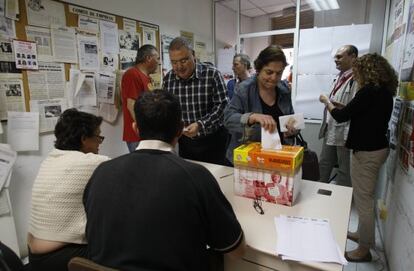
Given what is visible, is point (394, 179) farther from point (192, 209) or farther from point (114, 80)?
point (114, 80)

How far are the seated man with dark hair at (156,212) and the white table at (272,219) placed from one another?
119 mm

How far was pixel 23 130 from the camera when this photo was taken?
6.65 ft

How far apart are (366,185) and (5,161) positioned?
252cm

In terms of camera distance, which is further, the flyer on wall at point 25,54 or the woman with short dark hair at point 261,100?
the flyer on wall at point 25,54

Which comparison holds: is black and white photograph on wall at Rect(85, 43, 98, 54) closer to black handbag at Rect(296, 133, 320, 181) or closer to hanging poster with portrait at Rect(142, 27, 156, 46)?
hanging poster with portrait at Rect(142, 27, 156, 46)

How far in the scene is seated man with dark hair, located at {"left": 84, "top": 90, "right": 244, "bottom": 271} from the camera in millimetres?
749

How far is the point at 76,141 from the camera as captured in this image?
4.23 ft

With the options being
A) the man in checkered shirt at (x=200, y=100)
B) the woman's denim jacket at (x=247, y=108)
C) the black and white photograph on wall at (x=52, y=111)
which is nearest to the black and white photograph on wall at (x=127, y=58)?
the black and white photograph on wall at (x=52, y=111)

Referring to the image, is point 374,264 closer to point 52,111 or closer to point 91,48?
point 52,111

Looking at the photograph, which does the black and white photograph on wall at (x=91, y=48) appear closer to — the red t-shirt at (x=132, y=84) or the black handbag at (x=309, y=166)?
the red t-shirt at (x=132, y=84)

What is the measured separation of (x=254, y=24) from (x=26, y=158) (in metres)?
4.29

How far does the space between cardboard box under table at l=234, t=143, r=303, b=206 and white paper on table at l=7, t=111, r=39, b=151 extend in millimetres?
1693

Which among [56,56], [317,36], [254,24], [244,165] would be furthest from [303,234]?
[254,24]

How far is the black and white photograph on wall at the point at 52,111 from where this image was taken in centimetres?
219
